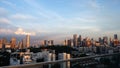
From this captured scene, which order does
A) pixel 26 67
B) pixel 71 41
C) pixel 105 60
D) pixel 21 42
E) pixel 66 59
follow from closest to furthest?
pixel 26 67 < pixel 66 59 < pixel 105 60 < pixel 71 41 < pixel 21 42

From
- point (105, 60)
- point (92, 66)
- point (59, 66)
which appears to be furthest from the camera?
point (105, 60)

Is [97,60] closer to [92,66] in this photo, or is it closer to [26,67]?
[92,66]

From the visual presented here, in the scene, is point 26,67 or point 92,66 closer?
point 26,67

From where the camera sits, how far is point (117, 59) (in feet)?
16.7

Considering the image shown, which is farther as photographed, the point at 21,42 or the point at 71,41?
the point at 21,42

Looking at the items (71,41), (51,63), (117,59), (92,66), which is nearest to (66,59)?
(51,63)

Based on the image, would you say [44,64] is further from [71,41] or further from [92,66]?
[71,41]

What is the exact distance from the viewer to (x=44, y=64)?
3.18 m

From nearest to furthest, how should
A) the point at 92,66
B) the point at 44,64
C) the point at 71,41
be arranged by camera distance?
the point at 44,64, the point at 92,66, the point at 71,41

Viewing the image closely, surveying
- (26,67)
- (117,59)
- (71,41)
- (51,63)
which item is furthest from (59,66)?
(71,41)

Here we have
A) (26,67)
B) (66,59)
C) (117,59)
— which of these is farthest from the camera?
(117,59)

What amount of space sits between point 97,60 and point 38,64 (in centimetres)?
163

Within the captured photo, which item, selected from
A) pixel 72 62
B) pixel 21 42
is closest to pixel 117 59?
pixel 72 62

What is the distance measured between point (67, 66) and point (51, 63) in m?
0.51
